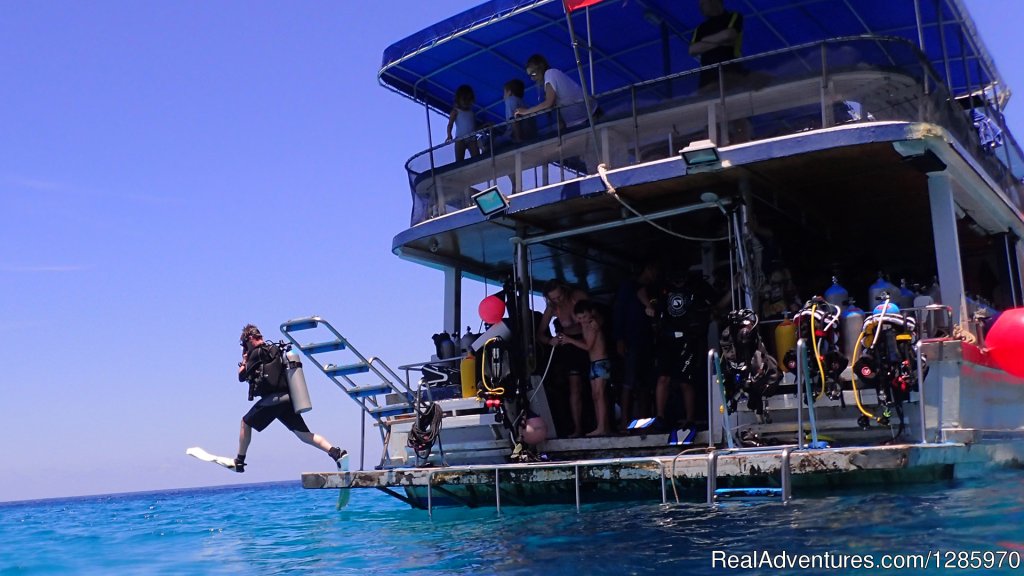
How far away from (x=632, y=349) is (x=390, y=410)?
3047 mm

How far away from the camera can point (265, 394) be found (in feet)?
34.5

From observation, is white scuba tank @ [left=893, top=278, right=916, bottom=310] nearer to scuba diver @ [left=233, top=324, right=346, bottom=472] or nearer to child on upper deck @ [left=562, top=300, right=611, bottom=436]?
child on upper deck @ [left=562, top=300, right=611, bottom=436]

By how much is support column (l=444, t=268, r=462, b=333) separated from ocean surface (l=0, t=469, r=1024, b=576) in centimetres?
305

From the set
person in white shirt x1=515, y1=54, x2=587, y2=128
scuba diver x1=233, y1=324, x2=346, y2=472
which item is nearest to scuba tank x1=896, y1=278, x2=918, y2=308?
person in white shirt x1=515, y1=54, x2=587, y2=128

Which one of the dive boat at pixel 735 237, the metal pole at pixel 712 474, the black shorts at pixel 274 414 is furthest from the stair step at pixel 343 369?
the metal pole at pixel 712 474

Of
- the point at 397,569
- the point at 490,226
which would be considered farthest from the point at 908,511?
the point at 490,226

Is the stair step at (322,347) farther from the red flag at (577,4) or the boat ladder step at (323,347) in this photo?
the red flag at (577,4)

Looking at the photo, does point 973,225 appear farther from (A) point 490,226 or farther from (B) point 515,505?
(B) point 515,505

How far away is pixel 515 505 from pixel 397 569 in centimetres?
302

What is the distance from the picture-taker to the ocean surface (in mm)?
5203

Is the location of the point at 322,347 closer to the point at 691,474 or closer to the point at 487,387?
the point at 487,387

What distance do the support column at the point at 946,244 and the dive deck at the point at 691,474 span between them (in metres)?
1.37

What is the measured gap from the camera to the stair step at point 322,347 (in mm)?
10906

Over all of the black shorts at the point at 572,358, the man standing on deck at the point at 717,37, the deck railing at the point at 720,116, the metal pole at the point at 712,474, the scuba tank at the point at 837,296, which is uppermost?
the man standing on deck at the point at 717,37
